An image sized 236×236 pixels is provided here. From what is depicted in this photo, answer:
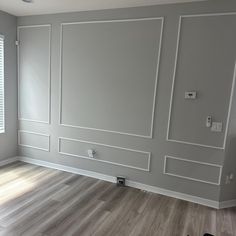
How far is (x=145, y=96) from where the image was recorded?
3010mm

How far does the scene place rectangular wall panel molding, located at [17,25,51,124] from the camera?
3570mm

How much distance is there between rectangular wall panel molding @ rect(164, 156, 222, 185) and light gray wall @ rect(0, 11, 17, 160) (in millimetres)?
2876

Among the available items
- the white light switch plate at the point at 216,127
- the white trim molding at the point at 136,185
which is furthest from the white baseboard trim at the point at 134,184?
the white light switch plate at the point at 216,127

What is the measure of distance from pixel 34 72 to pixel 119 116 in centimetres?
179

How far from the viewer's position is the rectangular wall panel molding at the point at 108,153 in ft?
10.4

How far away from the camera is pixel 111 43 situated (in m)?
3.11

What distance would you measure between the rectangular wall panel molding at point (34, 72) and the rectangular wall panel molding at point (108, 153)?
0.60 m

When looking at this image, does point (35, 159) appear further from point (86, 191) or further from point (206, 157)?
point (206, 157)

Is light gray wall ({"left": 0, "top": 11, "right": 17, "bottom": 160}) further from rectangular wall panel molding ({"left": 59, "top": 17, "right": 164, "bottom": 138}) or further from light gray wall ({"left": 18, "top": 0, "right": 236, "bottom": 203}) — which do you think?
rectangular wall panel molding ({"left": 59, "top": 17, "right": 164, "bottom": 138})

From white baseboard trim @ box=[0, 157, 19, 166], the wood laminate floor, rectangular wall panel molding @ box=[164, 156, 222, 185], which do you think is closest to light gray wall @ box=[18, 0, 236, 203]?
rectangular wall panel molding @ box=[164, 156, 222, 185]

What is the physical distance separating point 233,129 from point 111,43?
208 centimetres

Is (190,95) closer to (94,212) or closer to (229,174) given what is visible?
(229,174)

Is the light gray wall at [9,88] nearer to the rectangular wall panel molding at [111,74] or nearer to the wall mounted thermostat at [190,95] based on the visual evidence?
the rectangular wall panel molding at [111,74]

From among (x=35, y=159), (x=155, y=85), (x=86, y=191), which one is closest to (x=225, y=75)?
(x=155, y=85)
